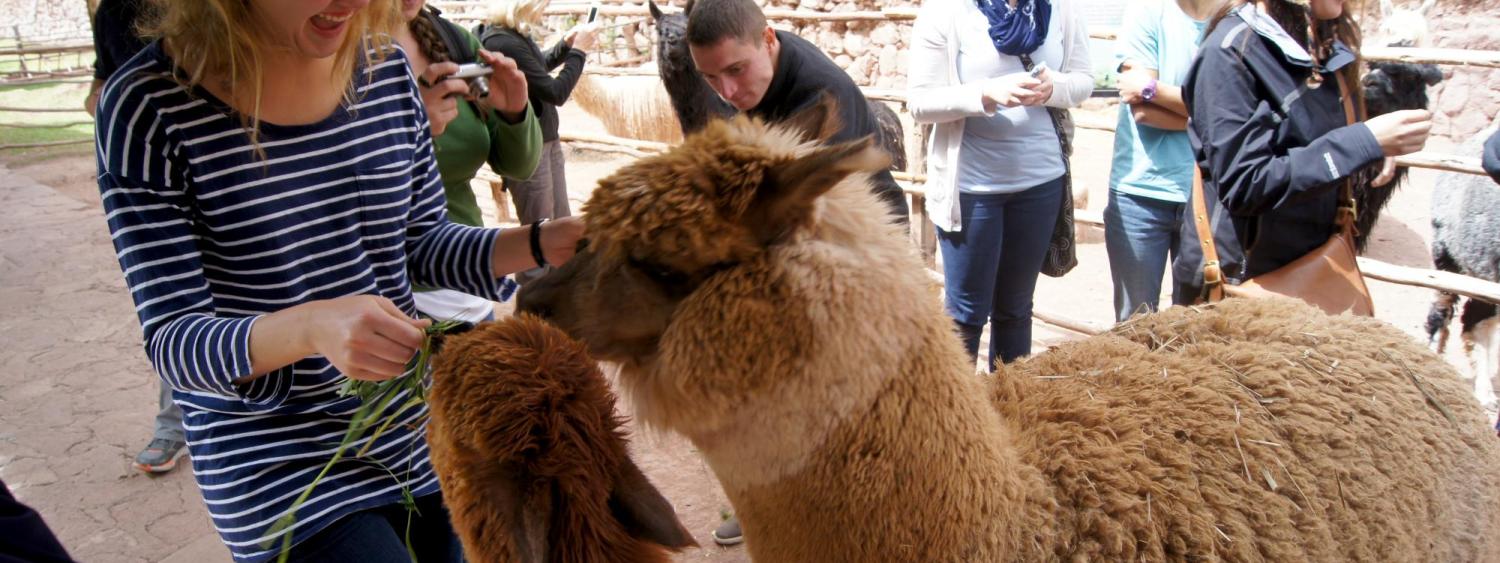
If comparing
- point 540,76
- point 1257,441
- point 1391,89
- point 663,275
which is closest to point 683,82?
point 540,76

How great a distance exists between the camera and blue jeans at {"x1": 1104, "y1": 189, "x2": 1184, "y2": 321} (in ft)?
13.7

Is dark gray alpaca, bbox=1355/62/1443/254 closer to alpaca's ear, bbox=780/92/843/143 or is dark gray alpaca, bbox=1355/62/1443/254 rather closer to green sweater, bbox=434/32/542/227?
alpaca's ear, bbox=780/92/843/143

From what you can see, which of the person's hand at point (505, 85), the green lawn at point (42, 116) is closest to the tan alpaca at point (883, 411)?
the person's hand at point (505, 85)

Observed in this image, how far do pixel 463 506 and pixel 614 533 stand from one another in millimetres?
261

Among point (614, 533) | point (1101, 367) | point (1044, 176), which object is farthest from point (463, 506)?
point (1044, 176)

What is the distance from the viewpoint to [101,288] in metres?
8.18

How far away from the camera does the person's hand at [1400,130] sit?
2.78 meters

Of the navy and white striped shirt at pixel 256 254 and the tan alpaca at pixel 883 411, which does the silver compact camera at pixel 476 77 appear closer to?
the navy and white striped shirt at pixel 256 254

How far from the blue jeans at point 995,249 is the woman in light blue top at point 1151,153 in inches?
16.8

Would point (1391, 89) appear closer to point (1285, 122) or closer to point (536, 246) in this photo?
point (1285, 122)

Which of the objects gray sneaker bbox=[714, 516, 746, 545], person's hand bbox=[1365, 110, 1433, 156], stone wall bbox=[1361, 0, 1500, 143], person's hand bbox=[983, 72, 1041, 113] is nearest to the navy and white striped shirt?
gray sneaker bbox=[714, 516, 746, 545]

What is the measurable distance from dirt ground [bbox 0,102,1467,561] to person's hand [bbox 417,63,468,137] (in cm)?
53

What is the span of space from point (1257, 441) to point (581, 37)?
18.3 feet

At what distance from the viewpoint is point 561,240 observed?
210cm
